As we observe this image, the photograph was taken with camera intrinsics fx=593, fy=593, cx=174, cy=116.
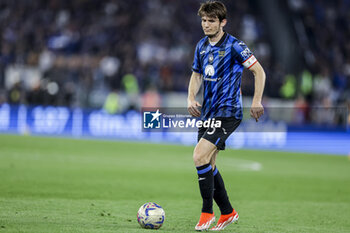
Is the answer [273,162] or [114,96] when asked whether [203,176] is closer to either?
[273,162]

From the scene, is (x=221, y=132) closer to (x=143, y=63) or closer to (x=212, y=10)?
(x=212, y=10)

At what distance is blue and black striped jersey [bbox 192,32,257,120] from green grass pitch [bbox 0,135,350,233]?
133 centimetres

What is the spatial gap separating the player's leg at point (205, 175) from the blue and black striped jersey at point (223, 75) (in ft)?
1.14

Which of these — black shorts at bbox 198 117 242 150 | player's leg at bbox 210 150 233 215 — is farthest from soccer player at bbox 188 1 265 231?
player's leg at bbox 210 150 233 215

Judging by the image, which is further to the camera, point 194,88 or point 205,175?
point 194,88

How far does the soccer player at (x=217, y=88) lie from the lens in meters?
6.12

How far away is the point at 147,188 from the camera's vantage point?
10406 millimetres

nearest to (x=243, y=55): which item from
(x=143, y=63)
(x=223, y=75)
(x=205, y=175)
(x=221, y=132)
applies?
(x=223, y=75)

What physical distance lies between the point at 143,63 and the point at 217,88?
21.8m

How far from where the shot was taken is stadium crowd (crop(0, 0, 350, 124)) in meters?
25.8

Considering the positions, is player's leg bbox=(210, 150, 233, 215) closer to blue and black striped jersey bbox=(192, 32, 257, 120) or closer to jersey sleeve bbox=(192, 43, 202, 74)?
blue and black striped jersey bbox=(192, 32, 257, 120)

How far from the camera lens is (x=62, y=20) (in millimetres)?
29688

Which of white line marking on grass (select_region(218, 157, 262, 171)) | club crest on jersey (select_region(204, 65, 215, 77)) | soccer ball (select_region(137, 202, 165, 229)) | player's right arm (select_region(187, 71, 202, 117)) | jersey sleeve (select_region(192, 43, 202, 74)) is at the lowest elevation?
white line marking on grass (select_region(218, 157, 262, 171))

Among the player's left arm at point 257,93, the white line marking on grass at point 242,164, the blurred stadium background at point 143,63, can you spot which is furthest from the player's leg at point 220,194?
the blurred stadium background at point 143,63
